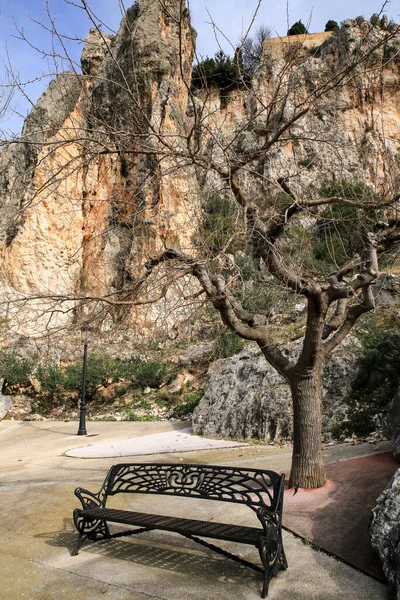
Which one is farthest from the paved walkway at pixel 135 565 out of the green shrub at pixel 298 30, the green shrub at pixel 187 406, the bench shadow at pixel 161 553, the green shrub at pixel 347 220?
the green shrub at pixel 187 406

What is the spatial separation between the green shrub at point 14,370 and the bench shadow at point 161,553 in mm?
13859

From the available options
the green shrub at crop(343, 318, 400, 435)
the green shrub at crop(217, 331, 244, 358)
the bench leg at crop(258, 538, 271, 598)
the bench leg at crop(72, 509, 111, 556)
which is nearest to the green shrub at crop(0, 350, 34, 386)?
the green shrub at crop(217, 331, 244, 358)

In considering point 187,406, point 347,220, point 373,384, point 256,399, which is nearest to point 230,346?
point 187,406

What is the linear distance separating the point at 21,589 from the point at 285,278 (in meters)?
3.54

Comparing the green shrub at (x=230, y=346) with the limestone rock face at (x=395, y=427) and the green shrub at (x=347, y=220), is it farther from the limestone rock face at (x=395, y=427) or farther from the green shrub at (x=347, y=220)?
the limestone rock face at (x=395, y=427)

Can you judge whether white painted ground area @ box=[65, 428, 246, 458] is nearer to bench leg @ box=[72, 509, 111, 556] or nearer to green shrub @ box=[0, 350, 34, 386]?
bench leg @ box=[72, 509, 111, 556]

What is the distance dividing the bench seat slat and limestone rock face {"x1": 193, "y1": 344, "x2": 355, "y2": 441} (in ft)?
15.3

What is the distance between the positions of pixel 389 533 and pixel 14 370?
53.5 ft

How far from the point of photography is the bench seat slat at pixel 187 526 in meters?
3.08

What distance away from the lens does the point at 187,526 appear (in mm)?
3354

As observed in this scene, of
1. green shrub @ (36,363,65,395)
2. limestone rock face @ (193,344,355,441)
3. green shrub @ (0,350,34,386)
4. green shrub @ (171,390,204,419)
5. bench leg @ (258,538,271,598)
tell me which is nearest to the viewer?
bench leg @ (258,538,271,598)

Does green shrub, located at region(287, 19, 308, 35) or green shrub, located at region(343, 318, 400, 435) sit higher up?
green shrub, located at region(287, 19, 308, 35)

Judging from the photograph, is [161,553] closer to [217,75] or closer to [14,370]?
[217,75]

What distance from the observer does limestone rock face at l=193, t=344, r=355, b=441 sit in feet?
26.6
